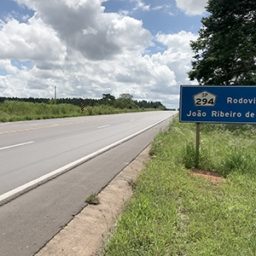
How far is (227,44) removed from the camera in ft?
103

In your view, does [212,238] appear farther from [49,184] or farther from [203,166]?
[203,166]

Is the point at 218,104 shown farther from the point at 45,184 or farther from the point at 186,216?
the point at 186,216

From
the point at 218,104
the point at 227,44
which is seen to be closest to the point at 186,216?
the point at 218,104

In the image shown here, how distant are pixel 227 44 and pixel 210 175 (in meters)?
22.1

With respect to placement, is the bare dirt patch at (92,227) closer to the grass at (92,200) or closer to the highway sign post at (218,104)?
the grass at (92,200)

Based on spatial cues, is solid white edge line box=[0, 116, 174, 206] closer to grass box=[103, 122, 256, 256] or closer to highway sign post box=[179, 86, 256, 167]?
grass box=[103, 122, 256, 256]

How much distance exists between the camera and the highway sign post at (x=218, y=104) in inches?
471

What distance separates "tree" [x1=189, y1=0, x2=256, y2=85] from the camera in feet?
102

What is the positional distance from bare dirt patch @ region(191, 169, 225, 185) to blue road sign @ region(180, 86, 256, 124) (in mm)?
1476

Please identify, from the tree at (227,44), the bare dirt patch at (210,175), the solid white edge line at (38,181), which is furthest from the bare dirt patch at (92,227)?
the tree at (227,44)

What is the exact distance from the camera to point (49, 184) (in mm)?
8758

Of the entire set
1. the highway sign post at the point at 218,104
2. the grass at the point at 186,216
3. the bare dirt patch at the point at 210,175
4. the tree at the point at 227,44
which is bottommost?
the bare dirt patch at the point at 210,175

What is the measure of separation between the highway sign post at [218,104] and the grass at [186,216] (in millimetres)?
1650

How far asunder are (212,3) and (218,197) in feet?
88.4
